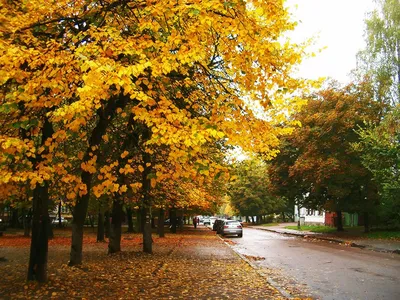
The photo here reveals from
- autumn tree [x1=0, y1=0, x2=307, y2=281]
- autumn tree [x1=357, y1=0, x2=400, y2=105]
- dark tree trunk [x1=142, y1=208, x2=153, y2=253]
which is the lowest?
dark tree trunk [x1=142, y1=208, x2=153, y2=253]

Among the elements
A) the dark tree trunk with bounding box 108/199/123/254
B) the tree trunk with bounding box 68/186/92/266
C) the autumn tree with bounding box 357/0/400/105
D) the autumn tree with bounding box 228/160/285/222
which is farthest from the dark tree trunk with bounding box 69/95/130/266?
the autumn tree with bounding box 228/160/285/222

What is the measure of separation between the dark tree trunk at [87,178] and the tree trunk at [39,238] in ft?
3.36

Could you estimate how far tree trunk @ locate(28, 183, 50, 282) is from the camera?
9.11 meters

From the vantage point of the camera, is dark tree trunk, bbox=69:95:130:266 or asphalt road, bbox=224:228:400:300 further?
dark tree trunk, bbox=69:95:130:266

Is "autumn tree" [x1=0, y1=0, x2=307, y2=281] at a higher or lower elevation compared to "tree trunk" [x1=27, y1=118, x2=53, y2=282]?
higher

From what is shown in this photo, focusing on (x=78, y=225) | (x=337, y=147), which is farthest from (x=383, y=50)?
(x=78, y=225)

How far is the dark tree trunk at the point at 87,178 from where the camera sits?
9905 millimetres

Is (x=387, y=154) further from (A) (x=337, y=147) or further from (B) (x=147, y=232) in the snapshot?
(B) (x=147, y=232)

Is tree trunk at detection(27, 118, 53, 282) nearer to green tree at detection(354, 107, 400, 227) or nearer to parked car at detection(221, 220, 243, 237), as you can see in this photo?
green tree at detection(354, 107, 400, 227)

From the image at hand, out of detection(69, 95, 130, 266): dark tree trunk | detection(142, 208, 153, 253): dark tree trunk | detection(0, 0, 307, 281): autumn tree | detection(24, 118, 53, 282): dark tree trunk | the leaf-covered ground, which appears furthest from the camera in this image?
detection(142, 208, 153, 253): dark tree trunk

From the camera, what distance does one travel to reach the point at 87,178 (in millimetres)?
10273

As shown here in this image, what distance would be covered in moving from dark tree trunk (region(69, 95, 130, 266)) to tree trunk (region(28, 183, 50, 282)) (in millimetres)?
1023

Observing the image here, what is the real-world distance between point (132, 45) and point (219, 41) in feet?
7.24

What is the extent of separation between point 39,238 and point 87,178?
1.84 m
